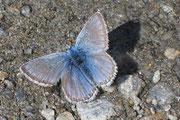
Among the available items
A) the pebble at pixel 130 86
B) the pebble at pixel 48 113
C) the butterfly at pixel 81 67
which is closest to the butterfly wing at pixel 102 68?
the butterfly at pixel 81 67

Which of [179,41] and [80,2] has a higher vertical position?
[80,2]

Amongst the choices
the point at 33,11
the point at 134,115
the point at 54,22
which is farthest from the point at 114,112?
the point at 33,11

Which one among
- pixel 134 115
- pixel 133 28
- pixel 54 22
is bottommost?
pixel 134 115

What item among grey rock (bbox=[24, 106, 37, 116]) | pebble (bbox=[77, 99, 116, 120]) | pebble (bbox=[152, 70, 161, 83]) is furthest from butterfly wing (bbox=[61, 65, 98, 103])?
pebble (bbox=[152, 70, 161, 83])

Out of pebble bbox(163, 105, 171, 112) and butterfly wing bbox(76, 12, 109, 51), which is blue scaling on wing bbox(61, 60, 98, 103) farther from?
pebble bbox(163, 105, 171, 112)

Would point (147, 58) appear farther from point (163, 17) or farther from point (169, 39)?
point (163, 17)

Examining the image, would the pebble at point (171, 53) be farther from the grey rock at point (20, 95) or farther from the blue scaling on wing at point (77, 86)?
the grey rock at point (20, 95)

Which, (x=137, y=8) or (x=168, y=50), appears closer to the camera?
(x=168, y=50)

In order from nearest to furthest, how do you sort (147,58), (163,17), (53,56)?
(53,56)
(147,58)
(163,17)
